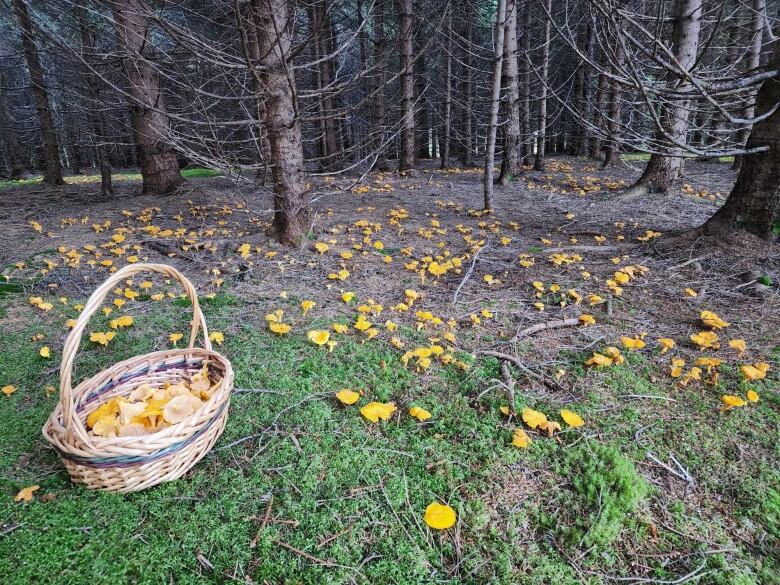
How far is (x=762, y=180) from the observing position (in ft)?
12.1

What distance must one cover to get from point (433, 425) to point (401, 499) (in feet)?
1.52

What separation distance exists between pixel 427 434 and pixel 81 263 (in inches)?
162

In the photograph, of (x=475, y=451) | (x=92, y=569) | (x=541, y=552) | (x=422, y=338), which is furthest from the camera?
(x=422, y=338)

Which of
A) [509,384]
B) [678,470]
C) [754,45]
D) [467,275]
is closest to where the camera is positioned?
[678,470]


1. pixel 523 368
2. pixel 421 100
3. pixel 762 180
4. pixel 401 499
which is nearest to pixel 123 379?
pixel 401 499

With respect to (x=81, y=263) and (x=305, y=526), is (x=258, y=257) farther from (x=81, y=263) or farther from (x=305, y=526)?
(x=305, y=526)

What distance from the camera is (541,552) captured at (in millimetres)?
1558

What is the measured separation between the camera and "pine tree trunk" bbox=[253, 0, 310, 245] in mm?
3953

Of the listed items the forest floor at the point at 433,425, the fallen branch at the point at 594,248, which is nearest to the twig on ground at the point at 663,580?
the forest floor at the point at 433,425

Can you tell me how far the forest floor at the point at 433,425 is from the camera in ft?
5.02

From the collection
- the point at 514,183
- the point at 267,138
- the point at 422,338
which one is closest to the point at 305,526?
the point at 422,338

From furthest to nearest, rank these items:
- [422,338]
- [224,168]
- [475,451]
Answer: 1. [224,168]
2. [422,338]
3. [475,451]

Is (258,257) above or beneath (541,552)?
above

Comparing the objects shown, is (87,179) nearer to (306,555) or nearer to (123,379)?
(123,379)
